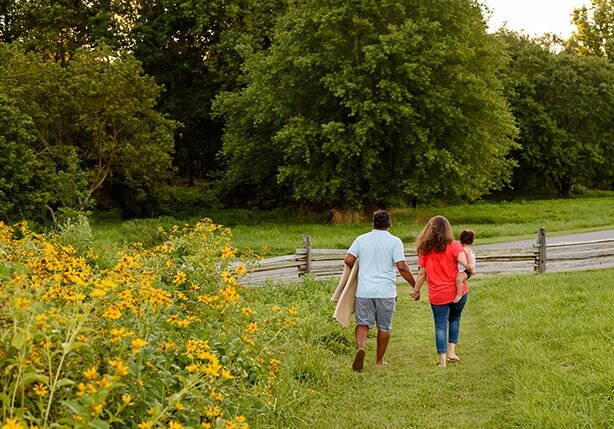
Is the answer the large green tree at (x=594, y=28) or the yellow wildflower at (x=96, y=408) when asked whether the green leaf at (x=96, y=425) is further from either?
the large green tree at (x=594, y=28)

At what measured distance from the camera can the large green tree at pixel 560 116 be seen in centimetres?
4456

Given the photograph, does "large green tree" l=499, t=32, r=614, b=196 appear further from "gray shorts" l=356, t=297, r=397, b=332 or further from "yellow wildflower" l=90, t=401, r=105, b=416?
"yellow wildflower" l=90, t=401, r=105, b=416

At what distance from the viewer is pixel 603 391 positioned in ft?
20.0

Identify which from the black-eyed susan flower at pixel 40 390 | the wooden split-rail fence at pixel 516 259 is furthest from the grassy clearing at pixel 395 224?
the black-eyed susan flower at pixel 40 390

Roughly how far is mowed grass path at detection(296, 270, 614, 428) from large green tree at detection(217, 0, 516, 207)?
15666mm

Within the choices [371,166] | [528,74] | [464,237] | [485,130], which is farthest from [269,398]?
[528,74]

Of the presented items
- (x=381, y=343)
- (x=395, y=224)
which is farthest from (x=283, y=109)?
(x=381, y=343)

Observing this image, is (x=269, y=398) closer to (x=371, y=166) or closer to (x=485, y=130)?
(x=371, y=166)

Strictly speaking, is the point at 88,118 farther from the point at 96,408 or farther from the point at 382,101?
the point at 96,408

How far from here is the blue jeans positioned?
8.41m

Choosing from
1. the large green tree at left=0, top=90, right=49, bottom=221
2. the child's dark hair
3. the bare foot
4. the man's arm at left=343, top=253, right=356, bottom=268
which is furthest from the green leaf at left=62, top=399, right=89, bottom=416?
the large green tree at left=0, top=90, right=49, bottom=221

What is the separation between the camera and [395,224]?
1109 inches

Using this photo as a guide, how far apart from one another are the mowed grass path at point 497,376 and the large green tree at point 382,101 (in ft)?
51.4

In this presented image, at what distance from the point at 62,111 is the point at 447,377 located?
78.6ft
